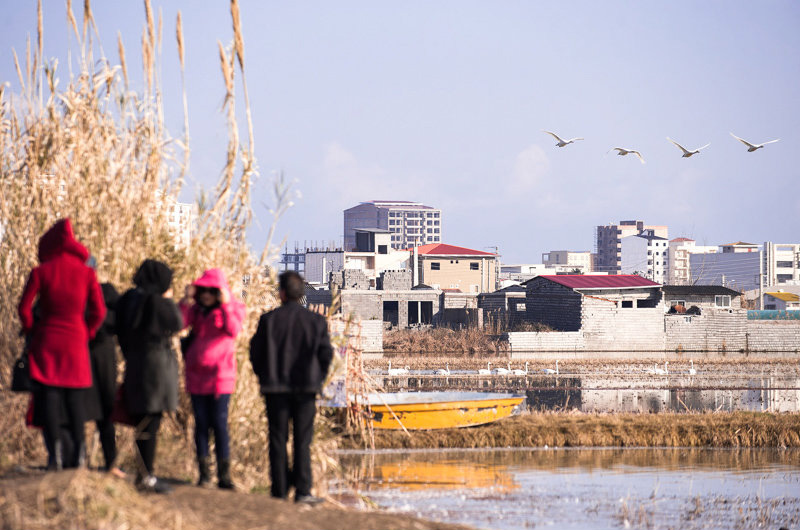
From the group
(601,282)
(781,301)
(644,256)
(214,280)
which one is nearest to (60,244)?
(214,280)

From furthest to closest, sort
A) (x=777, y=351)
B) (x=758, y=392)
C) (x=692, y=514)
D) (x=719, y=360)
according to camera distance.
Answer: (x=777, y=351)
(x=719, y=360)
(x=758, y=392)
(x=692, y=514)

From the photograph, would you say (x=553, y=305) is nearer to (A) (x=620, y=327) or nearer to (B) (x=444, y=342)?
(A) (x=620, y=327)

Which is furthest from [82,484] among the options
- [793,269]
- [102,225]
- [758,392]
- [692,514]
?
[793,269]

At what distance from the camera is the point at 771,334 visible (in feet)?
165

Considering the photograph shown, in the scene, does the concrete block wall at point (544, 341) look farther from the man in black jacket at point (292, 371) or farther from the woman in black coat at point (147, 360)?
the woman in black coat at point (147, 360)

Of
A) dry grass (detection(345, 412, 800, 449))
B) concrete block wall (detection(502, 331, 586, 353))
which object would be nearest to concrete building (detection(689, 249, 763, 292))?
concrete block wall (detection(502, 331, 586, 353))

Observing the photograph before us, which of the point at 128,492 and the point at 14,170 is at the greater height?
the point at 14,170

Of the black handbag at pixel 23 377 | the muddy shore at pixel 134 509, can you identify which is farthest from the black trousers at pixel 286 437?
the black handbag at pixel 23 377

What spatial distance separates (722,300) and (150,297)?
5114 cm

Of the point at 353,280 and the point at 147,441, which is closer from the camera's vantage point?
the point at 147,441

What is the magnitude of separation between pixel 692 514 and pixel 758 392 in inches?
654

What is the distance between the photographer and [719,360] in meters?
39.2

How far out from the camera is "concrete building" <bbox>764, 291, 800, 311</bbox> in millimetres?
79469

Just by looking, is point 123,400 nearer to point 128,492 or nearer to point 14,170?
point 128,492
